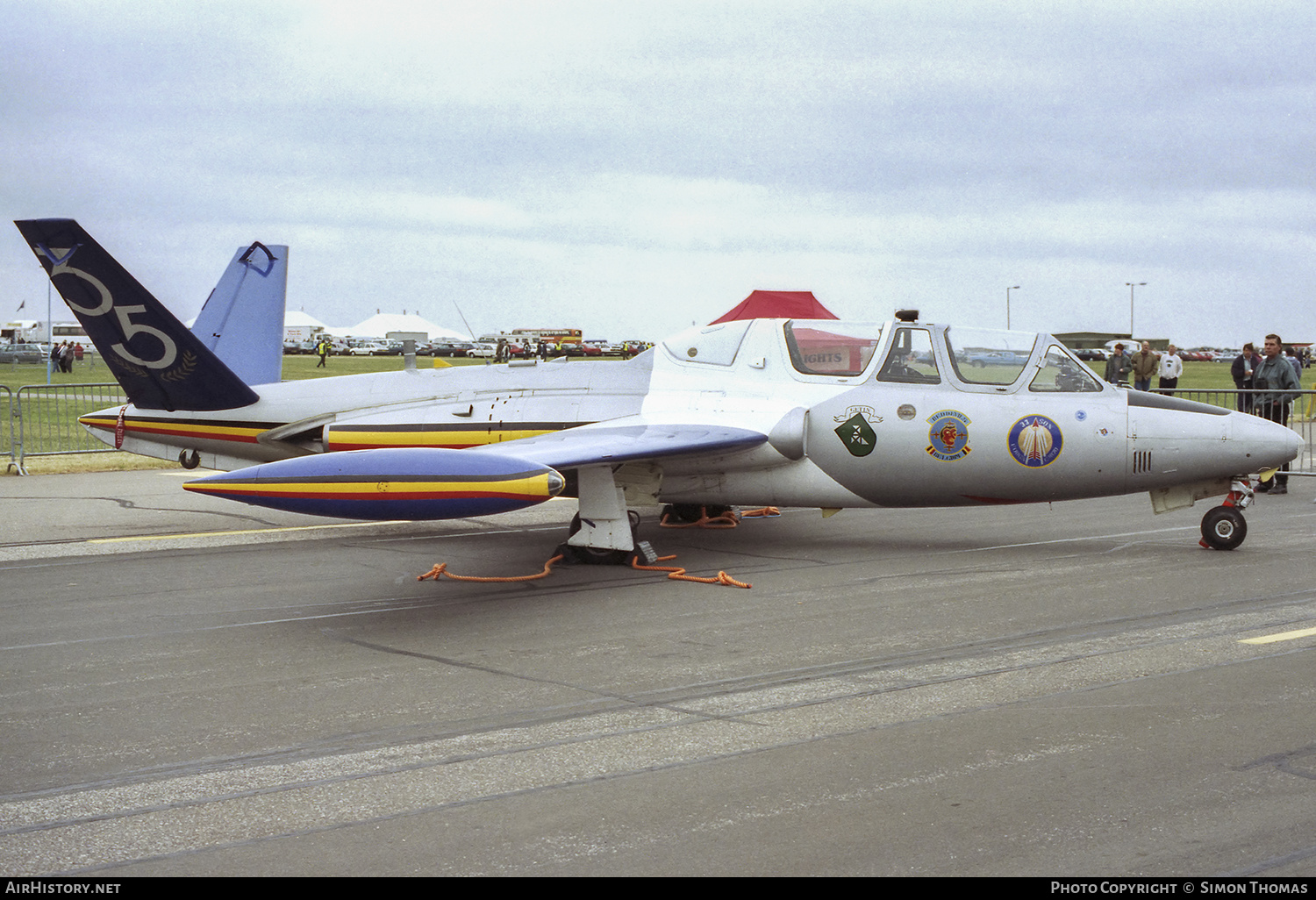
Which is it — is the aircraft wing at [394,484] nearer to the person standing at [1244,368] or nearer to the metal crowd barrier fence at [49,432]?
the metal crowd barrier fence at [49,432]

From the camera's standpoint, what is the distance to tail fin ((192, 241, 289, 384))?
16062 mm

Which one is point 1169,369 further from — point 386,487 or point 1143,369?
point 386,487

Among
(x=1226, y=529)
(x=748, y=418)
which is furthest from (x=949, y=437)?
(x=1226, y=529)

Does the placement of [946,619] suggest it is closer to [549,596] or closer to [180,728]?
[549,596]

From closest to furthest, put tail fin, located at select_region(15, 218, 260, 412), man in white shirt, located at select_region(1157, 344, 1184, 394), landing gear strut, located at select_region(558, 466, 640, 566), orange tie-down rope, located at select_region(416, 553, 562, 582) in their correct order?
orange tie-down rope, located at select_region(416, 553, 562, 582) < landing gear strut, located at select_region(558, 466, 640, 566) < tail fin, located at select_region(15, 218, 260, 412) < man in white shirt, located at select_region(1157, 344, 1184, 394)

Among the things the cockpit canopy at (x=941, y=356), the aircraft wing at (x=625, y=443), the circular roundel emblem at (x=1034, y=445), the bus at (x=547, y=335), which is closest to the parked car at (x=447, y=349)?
the bus at (x=547, y=335)

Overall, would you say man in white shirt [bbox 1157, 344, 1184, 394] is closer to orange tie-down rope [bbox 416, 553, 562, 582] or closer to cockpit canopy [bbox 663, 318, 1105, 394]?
cockpit canopy [bbox 663, 318, 1105, 394]

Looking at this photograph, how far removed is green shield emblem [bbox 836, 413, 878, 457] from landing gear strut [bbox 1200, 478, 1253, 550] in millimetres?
3404

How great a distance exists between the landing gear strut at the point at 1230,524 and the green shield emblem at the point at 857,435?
3.40 m

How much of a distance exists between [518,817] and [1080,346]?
116 meters

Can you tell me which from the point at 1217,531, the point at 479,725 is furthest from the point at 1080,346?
the point at 479,725

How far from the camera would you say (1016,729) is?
19.1ft

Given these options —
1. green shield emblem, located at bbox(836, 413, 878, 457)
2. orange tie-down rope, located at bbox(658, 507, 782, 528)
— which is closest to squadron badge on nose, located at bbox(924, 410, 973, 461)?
green shield emblem, located at bbox(836, 413, 878, 457)

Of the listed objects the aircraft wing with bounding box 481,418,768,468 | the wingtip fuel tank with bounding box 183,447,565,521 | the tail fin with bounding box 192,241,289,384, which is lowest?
the wingtip fuel tank with bounding box 183,447,565,521
